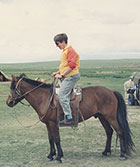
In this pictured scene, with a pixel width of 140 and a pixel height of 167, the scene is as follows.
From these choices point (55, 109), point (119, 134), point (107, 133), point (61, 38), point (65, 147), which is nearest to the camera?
point (61, 38)

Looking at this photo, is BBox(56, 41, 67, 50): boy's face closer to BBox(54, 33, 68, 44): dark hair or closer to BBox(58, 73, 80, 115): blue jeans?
BBox(54, 33, 68, 44): dark hair

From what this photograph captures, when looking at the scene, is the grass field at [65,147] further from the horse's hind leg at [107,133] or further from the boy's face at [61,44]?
the boy's face at [61,44]

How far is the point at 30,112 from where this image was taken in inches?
600

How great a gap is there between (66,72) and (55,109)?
93cm

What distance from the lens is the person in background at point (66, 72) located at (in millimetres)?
6453

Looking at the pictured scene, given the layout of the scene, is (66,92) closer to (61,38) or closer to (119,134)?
(61,38)

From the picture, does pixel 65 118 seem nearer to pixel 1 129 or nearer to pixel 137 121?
pixel 1 129

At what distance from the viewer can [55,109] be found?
6.77m

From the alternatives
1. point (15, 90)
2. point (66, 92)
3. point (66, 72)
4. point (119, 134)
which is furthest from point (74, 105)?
point (15, 90)

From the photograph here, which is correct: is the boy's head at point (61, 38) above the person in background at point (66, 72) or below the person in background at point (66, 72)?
above

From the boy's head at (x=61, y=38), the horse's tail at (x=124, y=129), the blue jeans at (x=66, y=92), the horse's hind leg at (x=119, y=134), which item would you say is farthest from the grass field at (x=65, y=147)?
the boy's head at (x=61, y=38)

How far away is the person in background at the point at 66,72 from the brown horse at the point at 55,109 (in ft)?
1.06

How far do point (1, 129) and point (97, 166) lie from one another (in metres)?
5.43

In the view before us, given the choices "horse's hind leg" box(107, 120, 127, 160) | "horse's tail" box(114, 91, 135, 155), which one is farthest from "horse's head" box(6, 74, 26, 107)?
"horse's tail" box(114, 91, 135, 155)
